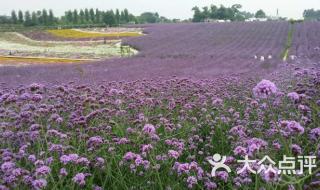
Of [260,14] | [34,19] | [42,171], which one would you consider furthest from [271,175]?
[260,14]

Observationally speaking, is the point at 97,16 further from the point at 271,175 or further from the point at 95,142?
the point at 271,175

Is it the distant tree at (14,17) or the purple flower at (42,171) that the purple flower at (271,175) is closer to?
the purple flower at (42,171)

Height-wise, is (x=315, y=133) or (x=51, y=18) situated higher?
(x=51, y=18)

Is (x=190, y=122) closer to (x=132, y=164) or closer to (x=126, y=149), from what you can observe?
(x=126, y=149)

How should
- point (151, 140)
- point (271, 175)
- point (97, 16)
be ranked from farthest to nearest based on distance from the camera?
point (97, 16)
point (151, 140)
point (271, 175)

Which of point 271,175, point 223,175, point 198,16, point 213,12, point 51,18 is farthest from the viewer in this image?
point 198,16

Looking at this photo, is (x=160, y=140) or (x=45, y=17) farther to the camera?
(x=45, y=17)

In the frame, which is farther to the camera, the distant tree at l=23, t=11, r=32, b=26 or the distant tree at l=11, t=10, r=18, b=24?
the distant tree at l=11, t=10, r=18, b=24

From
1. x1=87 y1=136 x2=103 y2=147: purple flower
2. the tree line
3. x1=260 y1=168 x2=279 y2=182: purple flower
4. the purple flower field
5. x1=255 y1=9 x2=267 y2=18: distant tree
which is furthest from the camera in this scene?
x1=255 y1=9 x2=267 y2=18: distant tree

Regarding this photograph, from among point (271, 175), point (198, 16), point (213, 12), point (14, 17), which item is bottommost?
point (271, 175)

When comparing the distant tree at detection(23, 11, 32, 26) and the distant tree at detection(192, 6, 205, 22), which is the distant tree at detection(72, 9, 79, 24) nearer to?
the distant tree at detection(23, 11, 32, 26)

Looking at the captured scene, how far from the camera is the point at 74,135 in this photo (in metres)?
4.61

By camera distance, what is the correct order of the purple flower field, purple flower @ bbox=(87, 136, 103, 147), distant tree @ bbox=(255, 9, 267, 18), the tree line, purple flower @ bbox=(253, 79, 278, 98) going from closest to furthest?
purple flower @ bbox=(253, 79, 278, 98)
the purple flower field
purple flower @ bbox=(87, 136, 103, 147)
the tree line
distant tree @ bbox=(255, 9, 267, 18)

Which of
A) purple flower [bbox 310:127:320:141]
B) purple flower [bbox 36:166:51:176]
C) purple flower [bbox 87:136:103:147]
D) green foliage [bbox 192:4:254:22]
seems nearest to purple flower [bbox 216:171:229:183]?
purple flower [bbox 310:127:320:141]
